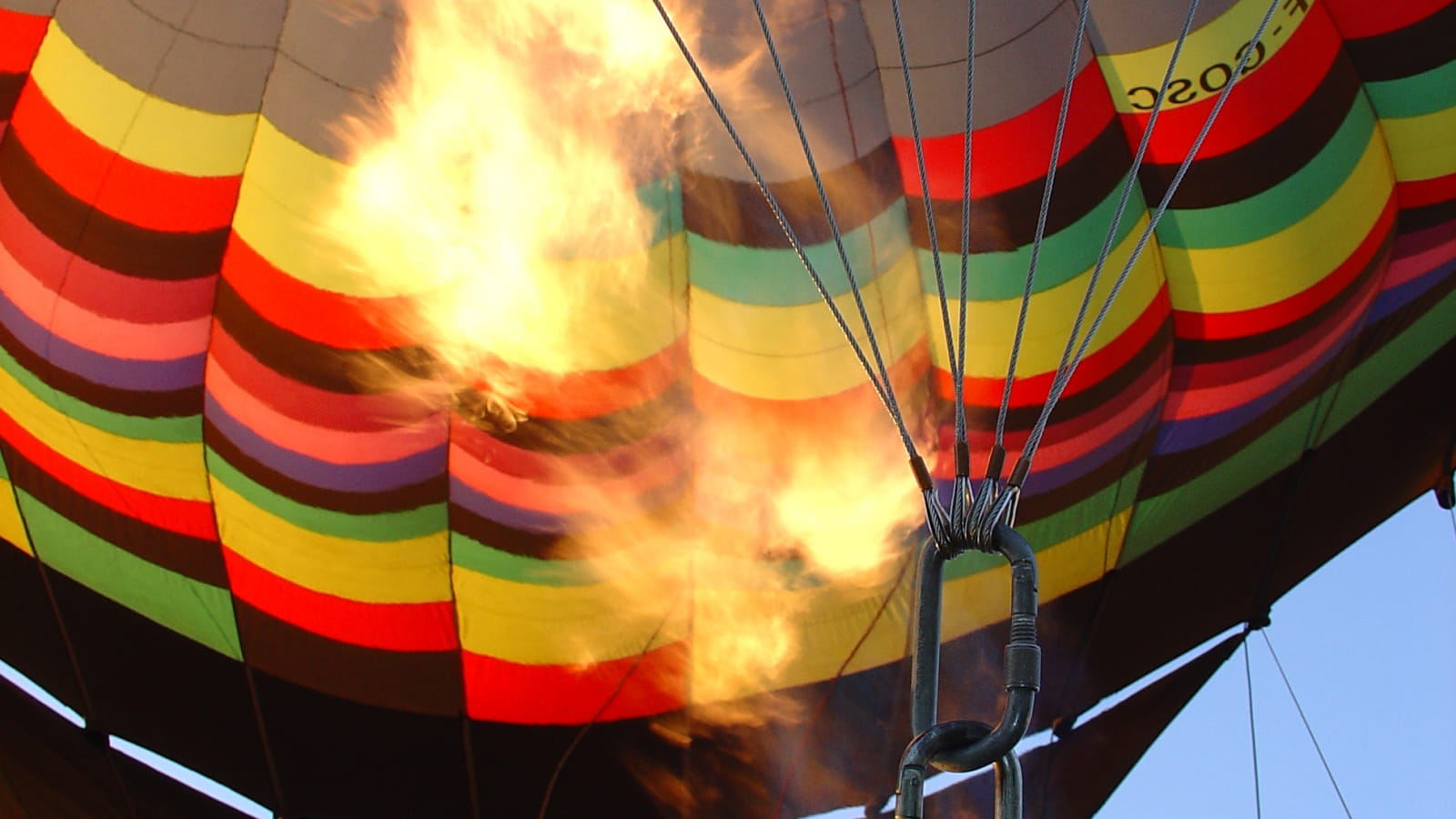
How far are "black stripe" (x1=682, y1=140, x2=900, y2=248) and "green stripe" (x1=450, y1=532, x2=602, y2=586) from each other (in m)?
1.15

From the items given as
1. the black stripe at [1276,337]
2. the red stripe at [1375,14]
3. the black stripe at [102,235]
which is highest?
the red stripe at [1375,14]

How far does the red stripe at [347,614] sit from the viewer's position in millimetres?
4734

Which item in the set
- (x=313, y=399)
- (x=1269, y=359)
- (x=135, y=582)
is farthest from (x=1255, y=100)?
(x=135, y=582)

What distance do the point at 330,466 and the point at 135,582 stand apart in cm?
84

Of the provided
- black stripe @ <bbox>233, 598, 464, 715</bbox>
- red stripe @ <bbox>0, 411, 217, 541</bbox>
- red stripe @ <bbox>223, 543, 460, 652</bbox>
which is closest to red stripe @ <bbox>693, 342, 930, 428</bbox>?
red stripe @ <bbox>223, 543, 460, 652</bbox>

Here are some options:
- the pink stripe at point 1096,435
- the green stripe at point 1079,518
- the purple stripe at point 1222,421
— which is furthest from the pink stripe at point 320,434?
the purple stripe at point 1222,421

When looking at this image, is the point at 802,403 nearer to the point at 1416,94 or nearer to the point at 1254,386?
the point at 1254,386

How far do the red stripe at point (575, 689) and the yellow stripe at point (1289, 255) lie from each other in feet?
6.55

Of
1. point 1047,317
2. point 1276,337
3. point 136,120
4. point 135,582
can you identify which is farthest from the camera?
point 135,582

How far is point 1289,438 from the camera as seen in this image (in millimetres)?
4840

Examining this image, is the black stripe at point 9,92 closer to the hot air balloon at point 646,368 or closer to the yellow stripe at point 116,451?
the hot air balloon at point 646,368

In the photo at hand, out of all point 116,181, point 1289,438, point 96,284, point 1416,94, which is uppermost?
point 1416,94

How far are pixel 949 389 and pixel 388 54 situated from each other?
76.2 inches

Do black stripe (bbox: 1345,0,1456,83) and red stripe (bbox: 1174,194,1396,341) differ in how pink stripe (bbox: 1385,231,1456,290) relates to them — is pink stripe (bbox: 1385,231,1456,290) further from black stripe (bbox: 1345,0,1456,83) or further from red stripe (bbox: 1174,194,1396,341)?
black stripe (bbox: 1345,0,1456,83)
